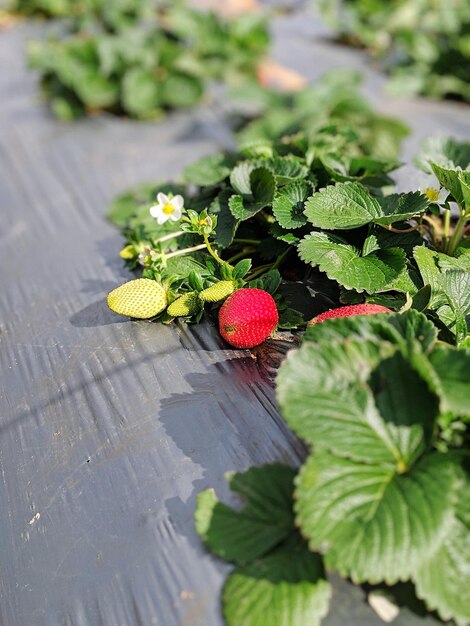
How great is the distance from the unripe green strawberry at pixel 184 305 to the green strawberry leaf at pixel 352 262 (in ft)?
0.67

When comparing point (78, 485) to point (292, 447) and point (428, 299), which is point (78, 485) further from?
point (428, 299)

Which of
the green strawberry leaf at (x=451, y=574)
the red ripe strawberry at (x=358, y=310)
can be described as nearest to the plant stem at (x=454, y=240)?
the red ripe strawberry at (x=358, y=310)

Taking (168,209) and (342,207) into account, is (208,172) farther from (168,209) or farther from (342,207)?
(342,207)

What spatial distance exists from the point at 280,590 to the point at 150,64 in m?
2.29

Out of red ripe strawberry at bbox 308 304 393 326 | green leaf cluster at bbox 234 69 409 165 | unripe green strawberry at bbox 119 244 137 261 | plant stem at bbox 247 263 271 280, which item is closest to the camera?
red ripe strawberry at bbox 308 304 393 326

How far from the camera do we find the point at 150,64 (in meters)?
2.60

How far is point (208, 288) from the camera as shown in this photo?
1138 millimetres

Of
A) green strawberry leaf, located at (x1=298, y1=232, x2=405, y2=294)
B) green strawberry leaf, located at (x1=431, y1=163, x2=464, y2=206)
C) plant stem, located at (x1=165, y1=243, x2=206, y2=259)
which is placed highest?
green strawberry leaf, located at (x1=431, y1=163, x2=464, y2=206)

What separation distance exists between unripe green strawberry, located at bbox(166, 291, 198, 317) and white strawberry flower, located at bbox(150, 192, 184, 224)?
0.49ft

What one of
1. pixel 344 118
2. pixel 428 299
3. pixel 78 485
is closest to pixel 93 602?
pixel 78 485

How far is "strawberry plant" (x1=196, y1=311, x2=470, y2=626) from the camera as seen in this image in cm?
71

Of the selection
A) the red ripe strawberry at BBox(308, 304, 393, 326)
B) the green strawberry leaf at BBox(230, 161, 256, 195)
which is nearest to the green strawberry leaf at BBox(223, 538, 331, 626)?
the red ripe strawberry at BBox(308, 304, 393, 326)

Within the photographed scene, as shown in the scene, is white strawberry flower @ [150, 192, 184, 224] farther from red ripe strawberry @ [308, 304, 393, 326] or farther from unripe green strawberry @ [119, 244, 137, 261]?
red ripe strawberry @ [308, 304, 393, 326]

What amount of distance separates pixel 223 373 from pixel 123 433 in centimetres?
19
